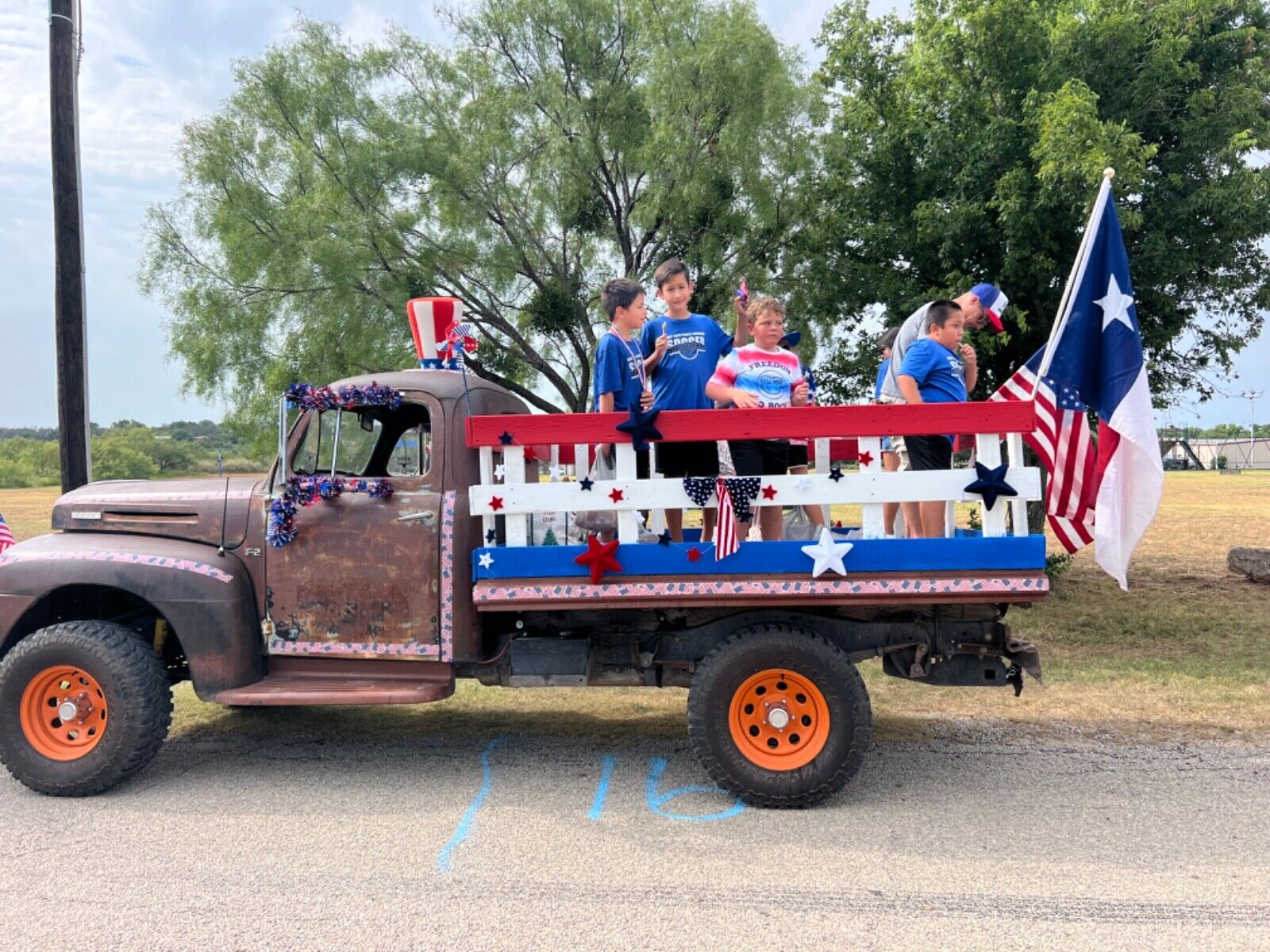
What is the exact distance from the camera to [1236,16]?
8.33 metres

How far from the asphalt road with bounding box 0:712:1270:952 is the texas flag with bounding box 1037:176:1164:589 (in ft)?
3.83

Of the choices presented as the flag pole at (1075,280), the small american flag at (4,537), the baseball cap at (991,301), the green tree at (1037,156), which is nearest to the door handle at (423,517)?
the flag pole at (1075,280)

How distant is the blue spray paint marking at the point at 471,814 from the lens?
11.9 ft

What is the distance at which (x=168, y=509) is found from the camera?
15.7 ft

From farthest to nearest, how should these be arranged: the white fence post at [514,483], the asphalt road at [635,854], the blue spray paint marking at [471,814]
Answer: the white fence post at [514,483] < the blue spray paint marking at [471,814] < the asphalt road at [635,854]

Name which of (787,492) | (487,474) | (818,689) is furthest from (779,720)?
(487,474)

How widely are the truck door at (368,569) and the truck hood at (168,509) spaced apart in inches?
12.7

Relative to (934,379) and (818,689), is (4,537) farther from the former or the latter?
(934,379)

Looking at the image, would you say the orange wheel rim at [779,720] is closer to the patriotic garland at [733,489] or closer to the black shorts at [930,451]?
the patriotic garland at [733,489]

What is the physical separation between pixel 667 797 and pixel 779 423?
183cm

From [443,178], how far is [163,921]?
848 cm

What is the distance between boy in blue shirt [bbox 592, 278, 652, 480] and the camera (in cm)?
450

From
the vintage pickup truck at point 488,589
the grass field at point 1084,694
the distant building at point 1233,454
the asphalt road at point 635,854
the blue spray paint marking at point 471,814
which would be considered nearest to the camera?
the asphalt road at point 635,854

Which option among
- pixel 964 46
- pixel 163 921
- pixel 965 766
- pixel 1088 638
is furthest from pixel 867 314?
pixel 163 921
